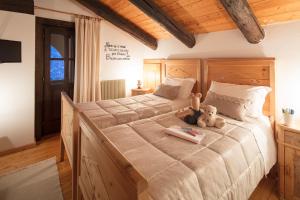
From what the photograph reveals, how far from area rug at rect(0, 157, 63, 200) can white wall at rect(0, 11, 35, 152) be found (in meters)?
0.68

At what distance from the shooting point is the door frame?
288cm

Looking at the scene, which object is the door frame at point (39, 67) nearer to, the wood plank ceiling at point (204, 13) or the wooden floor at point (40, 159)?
the wooden floor at point (40, 159)

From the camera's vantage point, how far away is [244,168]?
137 centimetres

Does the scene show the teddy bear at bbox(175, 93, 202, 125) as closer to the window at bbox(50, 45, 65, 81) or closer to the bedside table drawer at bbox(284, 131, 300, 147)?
the bedside table drawer at bbox(284, 131, 300, 147)

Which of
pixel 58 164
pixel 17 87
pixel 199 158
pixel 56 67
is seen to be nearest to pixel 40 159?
pixel 58 164

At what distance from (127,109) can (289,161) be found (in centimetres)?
183

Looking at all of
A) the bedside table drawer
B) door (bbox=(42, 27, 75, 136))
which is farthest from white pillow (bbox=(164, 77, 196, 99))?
door (bbox=(42, 27, 75, 136))

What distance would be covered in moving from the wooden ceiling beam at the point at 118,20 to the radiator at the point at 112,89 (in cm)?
105

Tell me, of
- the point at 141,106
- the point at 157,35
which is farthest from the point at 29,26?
the point at 157,35

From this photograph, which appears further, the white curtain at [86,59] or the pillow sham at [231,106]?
the white curtain at [86,59]

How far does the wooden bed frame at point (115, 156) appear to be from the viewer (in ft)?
2.35

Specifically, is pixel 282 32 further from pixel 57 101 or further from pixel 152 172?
pixel 57 101

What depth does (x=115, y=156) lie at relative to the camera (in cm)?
81

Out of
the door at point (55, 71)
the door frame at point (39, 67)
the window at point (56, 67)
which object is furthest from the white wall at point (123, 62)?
the door frame at point (39, 67)
